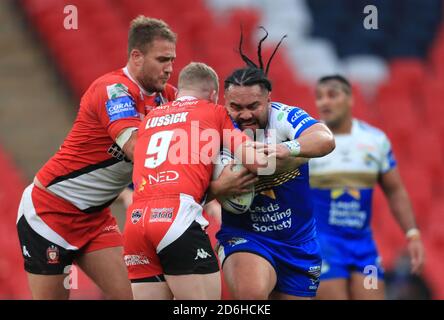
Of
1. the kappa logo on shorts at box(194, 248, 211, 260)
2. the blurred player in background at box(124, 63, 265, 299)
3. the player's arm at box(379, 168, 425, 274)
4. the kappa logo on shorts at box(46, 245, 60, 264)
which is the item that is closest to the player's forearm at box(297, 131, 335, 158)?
the blurred player in background at box(124, 63, 265, 299)

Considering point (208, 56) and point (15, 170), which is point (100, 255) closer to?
point (15, 170)

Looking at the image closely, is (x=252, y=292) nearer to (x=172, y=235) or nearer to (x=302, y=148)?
(x=172, y=235)

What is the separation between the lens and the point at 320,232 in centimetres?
814

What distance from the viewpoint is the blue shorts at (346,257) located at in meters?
7.89

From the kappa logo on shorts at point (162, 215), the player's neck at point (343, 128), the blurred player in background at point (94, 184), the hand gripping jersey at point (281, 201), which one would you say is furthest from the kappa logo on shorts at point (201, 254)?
the player's neck at point (343, 128)

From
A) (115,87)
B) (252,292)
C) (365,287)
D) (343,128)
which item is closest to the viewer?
(252,292)

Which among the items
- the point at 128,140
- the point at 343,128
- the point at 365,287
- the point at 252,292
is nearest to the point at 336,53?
the point at 343,128

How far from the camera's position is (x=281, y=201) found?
6.26 meters

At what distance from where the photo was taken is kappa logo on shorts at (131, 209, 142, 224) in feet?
18.5

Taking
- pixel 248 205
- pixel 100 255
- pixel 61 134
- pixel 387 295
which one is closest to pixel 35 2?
pixel 61 134

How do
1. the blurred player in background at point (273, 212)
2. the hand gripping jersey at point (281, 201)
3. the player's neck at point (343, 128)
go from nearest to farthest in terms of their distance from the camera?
the blurred player in background at point (273, 212) < the hand gripping jersey at point (281, 201) < the player's neck at point (343, 128)

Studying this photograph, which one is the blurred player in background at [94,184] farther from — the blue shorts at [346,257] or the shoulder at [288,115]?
the blue shorts at [346,257]

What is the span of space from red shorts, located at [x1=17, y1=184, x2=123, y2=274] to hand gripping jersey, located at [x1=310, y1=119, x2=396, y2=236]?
2130 millimetres

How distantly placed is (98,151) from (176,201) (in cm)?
109
